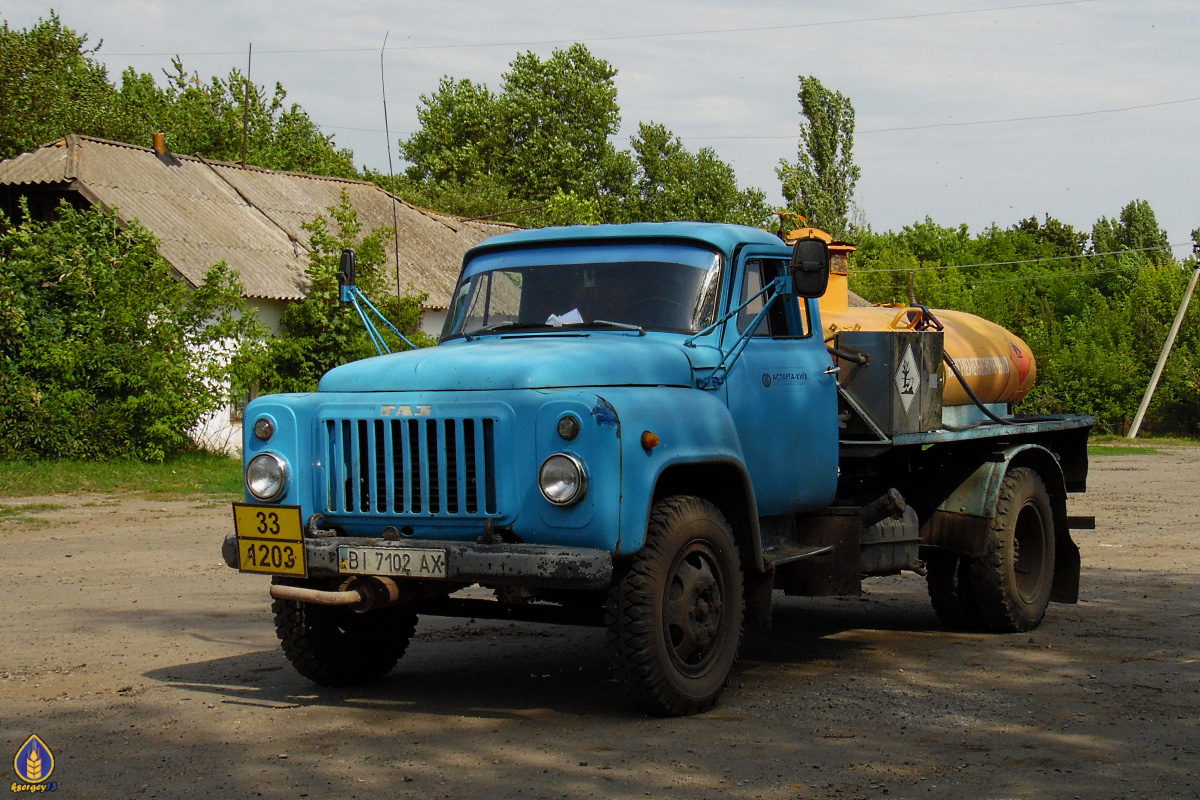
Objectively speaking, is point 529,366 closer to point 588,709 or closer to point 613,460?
point 613,460

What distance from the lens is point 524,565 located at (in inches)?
215

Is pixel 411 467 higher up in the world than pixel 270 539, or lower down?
higher up

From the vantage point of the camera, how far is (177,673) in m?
7.09

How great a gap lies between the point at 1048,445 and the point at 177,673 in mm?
5920

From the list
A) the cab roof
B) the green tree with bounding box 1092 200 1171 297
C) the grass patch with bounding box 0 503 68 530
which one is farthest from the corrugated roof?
the green tree with bounding box 1092 200 1171 297

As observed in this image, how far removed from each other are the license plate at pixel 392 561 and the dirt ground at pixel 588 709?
67 cm

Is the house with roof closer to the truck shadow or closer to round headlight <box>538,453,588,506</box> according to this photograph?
the truck shadow

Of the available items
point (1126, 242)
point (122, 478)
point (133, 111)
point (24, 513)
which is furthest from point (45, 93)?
point (1126, 242)

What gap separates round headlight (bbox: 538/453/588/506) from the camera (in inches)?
218

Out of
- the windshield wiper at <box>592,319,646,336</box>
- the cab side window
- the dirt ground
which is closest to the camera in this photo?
the dirt ground

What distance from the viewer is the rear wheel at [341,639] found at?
657cm

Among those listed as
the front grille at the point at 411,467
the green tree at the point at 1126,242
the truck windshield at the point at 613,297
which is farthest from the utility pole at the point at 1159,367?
the front grille at the point at 411,467

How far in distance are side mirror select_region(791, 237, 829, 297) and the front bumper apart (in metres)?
1.71

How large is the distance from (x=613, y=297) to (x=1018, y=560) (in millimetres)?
3763
